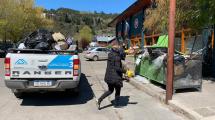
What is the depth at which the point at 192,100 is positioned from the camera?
9.20 m

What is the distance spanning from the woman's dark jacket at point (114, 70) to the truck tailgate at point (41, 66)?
1073 mm

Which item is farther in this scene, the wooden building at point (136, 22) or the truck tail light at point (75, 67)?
the wooden building at point (136, 22)

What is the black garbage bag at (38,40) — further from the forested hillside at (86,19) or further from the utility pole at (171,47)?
the forested hillside at (86,19)

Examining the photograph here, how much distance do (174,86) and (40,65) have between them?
156 inches

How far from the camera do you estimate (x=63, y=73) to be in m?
9.10

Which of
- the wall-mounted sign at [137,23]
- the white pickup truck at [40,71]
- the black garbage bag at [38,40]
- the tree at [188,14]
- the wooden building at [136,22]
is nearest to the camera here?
the white pickup truck at [40,71]

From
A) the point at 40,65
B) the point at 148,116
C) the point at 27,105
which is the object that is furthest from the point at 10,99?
the point at 148,116

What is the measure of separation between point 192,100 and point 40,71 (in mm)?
4034

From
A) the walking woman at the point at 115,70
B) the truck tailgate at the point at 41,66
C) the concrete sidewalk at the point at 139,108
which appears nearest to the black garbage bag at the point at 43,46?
the truck tailgate at the point at 41,66

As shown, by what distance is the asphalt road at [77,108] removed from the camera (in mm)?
8008

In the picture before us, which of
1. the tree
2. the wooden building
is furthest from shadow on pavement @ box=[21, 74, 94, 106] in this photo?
the wooden building

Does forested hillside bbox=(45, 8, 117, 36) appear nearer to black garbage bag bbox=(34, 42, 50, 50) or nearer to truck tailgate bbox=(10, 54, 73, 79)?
black garbage bag bbox=(34, 42, 50, 50)

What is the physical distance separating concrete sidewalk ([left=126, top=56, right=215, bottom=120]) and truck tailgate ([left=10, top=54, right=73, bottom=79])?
284 centimetres

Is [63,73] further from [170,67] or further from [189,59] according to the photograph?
[189,59]
